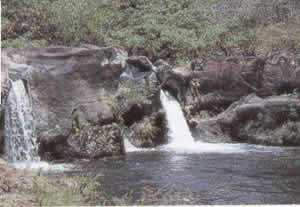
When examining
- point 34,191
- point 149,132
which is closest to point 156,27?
point 149,132

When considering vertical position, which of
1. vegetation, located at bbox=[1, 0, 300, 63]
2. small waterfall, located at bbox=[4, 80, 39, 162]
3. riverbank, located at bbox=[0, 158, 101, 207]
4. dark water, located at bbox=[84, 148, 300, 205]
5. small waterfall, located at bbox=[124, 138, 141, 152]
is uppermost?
vegetation, located at bbox=[1, 0, 300, 63]

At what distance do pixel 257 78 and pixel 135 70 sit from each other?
3554mm

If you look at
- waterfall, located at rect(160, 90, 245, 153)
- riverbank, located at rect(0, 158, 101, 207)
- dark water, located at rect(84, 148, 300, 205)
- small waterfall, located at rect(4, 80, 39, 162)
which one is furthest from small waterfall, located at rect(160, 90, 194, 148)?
riverbank, located at rect(0, 158, 101, 207)

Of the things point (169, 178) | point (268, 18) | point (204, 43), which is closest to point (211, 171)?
point (169, 178)

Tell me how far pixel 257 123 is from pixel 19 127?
6.26 metres

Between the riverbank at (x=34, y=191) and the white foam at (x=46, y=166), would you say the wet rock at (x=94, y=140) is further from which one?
the riverbank at (x=34, y=191)

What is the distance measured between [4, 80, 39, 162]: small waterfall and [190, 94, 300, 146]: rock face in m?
5.12

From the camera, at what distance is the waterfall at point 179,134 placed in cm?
1116

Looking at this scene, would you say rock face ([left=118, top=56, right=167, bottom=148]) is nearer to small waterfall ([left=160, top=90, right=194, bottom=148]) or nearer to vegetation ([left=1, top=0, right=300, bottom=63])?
small waterfall ([left=160, top=90, right=194, bottom=148])

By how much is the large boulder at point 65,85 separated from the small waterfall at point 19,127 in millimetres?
145

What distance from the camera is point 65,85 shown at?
374 inches

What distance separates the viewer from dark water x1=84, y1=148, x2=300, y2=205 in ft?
20.4

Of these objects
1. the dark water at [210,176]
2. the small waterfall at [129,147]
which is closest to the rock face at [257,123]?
the dark water at [210,176]

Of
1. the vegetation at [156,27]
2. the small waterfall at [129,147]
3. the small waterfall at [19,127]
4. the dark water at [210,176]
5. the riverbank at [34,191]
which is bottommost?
the dark water at [210,176]
